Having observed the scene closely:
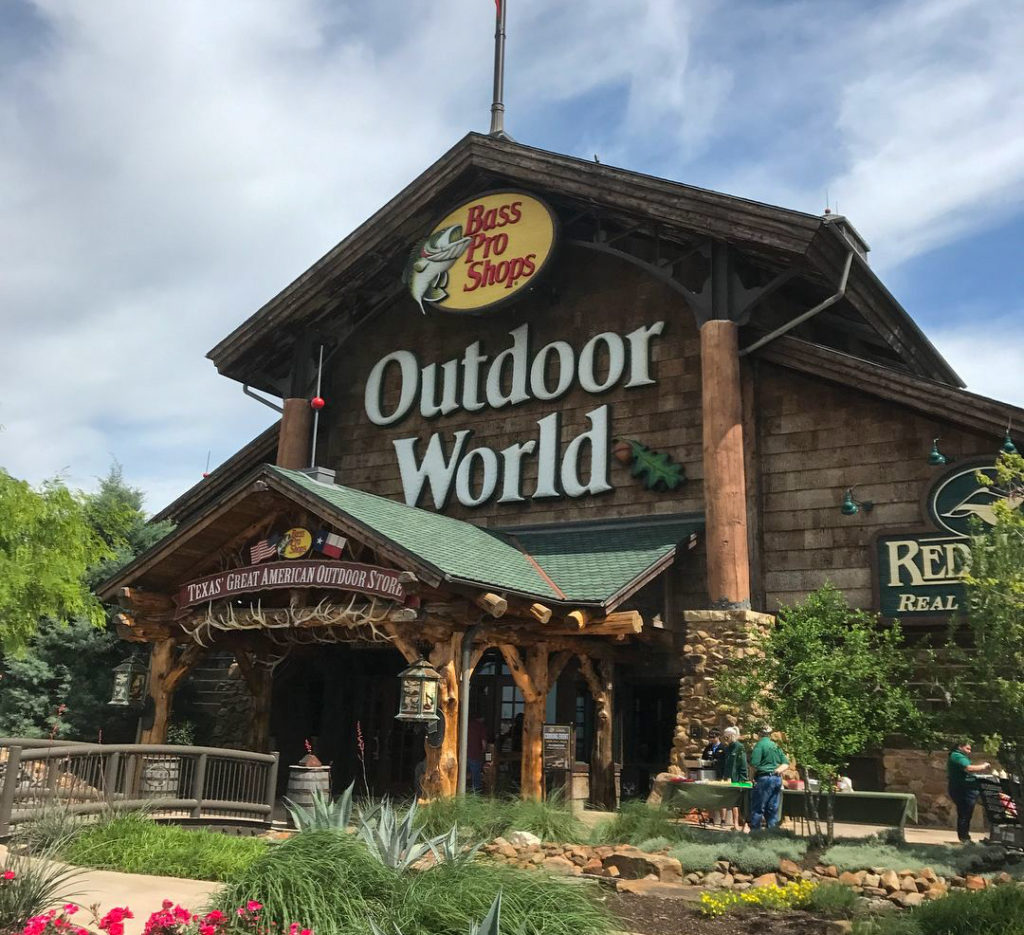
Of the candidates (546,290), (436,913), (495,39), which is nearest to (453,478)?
(546,290)

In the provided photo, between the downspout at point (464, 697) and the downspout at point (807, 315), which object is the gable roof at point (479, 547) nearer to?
the downspout at point (464, 697)

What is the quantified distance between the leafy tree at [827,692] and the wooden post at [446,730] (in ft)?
12.7

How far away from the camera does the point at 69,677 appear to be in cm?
2225

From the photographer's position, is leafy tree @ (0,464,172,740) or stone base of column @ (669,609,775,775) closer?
stone base of column @ (669,609,775,775)

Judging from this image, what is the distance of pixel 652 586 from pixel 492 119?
12.0 m

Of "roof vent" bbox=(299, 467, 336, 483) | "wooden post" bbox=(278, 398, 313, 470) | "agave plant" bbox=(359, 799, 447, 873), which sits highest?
"wooden post" bbox=(278, 398, 313, 470)

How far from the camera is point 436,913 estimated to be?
7082 millimetres

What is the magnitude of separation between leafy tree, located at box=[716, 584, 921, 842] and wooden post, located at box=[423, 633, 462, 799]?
153 inches

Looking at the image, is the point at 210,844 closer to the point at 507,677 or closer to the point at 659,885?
the point at 659,885

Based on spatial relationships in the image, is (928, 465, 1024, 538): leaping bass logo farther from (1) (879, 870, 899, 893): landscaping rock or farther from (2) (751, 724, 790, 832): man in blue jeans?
(1) (879, 870, 899, 893): landscaping rock

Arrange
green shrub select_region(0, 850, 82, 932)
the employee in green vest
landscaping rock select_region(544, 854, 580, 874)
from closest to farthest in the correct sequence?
green shrub select_region(0, 850, 82, 932) < landscaping rock select_region(544, 854, 580, 874) < the employee in green vest

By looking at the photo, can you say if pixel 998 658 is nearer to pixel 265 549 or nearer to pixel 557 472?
pixel 557 472

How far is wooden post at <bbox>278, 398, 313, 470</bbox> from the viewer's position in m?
23.1

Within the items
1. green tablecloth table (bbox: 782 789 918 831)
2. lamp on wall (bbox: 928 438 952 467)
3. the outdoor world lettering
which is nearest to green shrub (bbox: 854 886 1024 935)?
green tablecloth table (bbox: 782 789 918 831)
